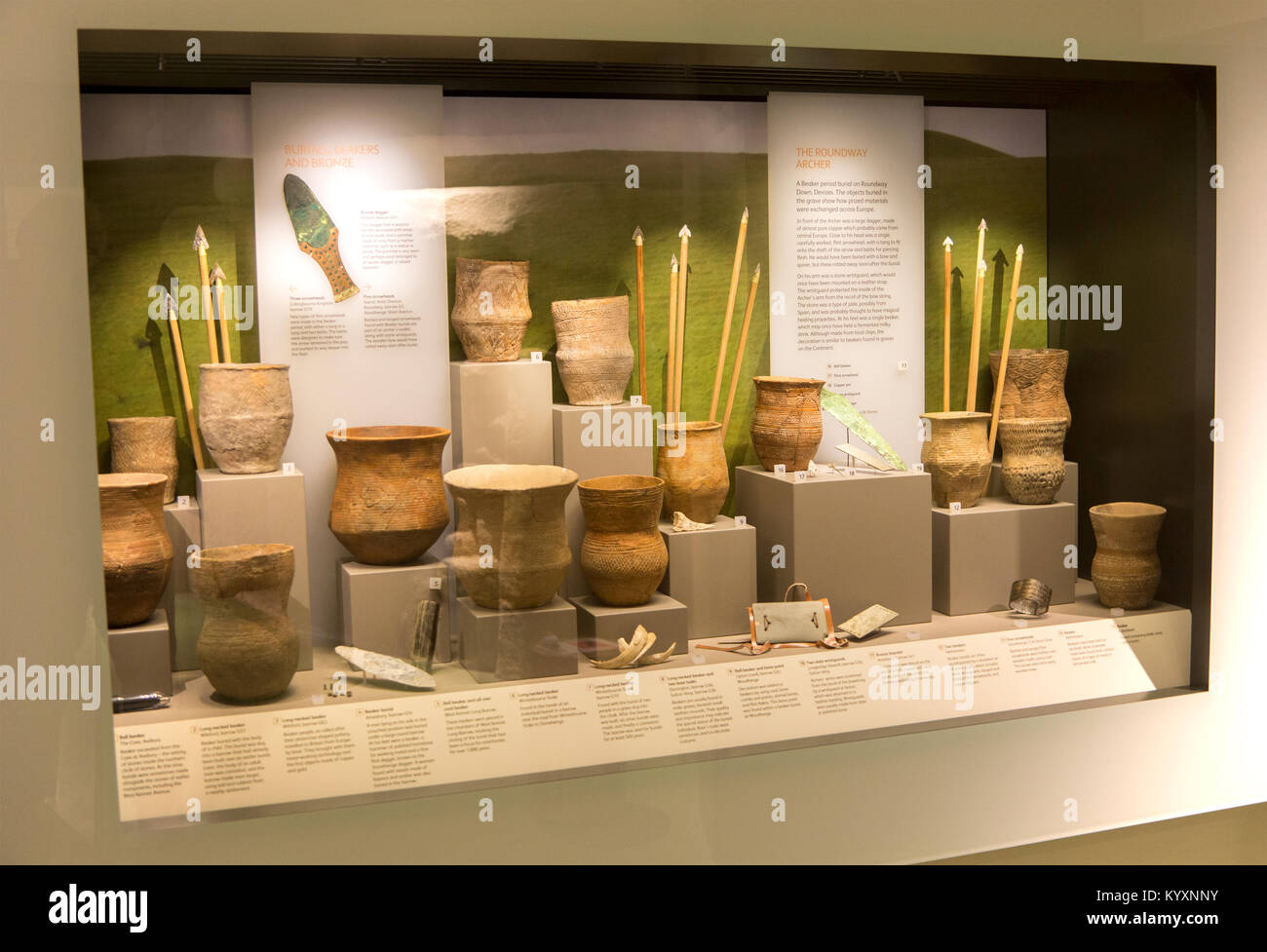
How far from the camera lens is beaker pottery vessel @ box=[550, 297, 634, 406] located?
2715 millimetres

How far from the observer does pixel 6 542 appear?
247 centimetres

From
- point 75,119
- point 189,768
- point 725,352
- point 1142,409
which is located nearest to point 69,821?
point 189,768

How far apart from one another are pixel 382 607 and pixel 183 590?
0.41 m

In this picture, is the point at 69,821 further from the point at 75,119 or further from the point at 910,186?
the point at 910,186

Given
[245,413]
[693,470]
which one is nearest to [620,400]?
[693,470]

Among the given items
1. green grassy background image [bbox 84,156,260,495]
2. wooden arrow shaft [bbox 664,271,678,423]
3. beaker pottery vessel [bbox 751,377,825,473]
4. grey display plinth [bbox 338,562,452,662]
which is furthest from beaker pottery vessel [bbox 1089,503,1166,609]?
green grassy background image [bbox 84,156,260,495]

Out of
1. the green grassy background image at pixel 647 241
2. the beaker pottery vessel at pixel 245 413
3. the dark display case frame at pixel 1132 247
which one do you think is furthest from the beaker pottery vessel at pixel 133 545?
the dark display case frame at pixel 1132 247

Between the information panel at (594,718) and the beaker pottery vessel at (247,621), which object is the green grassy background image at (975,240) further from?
the beaker pottery vessel at (247,621)

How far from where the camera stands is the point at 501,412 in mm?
2684

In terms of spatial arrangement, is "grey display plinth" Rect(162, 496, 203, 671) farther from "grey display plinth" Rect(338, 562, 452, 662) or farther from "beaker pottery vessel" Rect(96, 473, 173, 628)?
"grey display plinth" Rect(338, 562, 452, 662)

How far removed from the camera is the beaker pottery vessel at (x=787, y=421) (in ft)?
9.57

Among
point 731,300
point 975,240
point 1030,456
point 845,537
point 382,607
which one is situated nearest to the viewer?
point 382,607

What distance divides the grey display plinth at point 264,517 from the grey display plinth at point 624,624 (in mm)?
589

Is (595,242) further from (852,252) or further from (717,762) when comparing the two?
(717,762)
